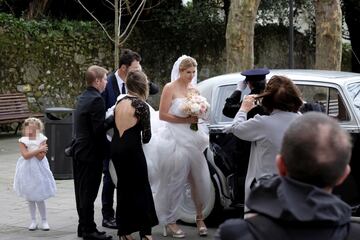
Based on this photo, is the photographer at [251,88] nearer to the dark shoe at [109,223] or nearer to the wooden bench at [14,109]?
the dark shoe at [109,223]

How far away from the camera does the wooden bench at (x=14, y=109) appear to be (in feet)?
54.7

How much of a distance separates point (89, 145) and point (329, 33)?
7515 mm

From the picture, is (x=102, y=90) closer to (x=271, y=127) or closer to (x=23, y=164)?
(x=23, y=164)

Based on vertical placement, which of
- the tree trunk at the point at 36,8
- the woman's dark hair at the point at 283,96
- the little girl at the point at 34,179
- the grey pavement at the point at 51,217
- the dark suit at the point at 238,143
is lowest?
the grey pavement at the point at 51,217

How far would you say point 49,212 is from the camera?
28.4ft

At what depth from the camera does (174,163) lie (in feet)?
23.5

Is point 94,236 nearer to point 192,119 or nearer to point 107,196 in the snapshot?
point 107,196

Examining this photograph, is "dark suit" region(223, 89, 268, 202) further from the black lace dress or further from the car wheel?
the black lace dress

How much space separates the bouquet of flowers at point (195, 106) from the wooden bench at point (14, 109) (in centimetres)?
1029

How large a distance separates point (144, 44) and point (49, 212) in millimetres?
13530

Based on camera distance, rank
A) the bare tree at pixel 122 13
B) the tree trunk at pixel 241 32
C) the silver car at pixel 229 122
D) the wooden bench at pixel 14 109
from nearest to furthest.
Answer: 1. the silver car at pixel 229 122
2. the tree trunk at pixel 241 32
3. the wooden bench at pixel 14 109
4. the bare tree at pixel 122 13

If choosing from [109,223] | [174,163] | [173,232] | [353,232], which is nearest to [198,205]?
[173,232]

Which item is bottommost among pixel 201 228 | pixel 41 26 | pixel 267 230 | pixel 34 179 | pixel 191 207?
pixel 201 228

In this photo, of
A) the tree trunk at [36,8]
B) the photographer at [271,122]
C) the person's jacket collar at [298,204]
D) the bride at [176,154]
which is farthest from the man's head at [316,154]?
the tree trunk at [36,8]
